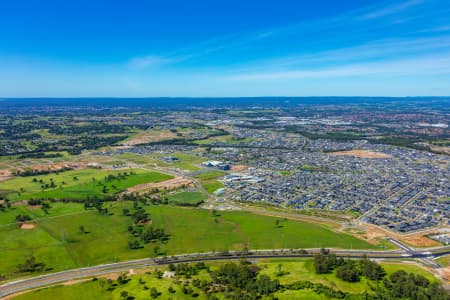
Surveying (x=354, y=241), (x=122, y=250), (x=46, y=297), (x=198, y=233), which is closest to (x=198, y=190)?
(x=198, y=233)

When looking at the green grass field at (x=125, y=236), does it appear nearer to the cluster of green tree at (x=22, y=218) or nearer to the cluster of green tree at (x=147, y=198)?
the cluster of green tree at (x=22, y=218)

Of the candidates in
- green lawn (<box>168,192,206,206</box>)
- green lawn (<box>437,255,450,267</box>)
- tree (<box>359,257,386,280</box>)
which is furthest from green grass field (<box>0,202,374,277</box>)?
green lawn (<box>437,255,450,267</box>)

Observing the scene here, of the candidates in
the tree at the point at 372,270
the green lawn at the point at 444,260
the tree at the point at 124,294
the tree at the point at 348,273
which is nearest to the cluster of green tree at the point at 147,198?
the tree at the point at 124,294

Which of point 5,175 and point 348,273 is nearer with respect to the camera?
point 348,273

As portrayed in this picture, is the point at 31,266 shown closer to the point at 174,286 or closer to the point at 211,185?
the point at 174,286

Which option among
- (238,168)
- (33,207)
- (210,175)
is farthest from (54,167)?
(238,168)

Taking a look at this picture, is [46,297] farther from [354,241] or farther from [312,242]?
[354,241]
